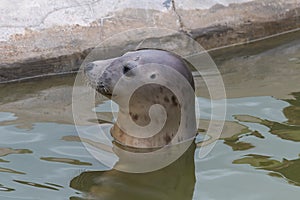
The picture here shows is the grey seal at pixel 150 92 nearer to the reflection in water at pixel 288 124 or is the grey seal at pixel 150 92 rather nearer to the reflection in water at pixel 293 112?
the reflection in water at pixel 288 124

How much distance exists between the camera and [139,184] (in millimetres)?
4094

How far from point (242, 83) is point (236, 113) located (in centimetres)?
73

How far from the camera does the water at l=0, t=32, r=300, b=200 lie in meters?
3.99

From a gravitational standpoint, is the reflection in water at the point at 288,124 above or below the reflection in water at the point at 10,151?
below

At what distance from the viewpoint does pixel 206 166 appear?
4316 millimetres

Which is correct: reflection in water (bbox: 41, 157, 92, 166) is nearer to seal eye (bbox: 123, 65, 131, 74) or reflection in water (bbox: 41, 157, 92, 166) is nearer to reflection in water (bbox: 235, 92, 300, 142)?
seal eye (bbox: 123, 65, 131, 74)

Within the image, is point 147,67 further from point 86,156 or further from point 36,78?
point 36,78

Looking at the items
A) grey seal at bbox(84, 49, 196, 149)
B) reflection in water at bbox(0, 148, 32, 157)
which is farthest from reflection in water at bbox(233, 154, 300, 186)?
reflection in water at bbox(0, 148, 32, 157)

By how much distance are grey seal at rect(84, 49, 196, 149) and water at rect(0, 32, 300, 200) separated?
8.0 inches

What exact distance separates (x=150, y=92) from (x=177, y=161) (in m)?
0.46

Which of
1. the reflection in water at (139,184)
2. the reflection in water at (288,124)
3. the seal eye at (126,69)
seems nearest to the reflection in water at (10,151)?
the reflection in water at (139,184)

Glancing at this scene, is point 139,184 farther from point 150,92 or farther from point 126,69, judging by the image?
point 126,69

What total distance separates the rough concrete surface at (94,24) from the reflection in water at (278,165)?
2.24m

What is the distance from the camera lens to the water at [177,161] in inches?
157
